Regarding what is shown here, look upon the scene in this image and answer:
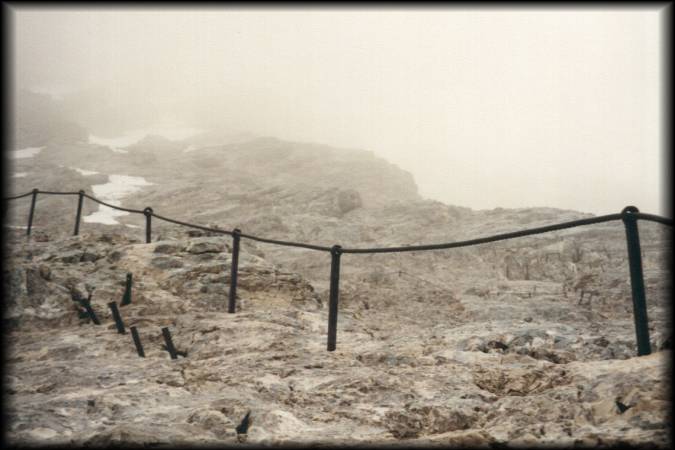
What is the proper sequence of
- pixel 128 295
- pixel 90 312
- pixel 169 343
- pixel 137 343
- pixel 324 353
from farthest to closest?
pixel 128 295, pixel 90 312, pixel 137 343, pixel 169 343, pixel 324 353

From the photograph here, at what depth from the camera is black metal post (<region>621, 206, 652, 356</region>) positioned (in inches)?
133

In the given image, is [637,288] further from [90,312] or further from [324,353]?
[90,312]

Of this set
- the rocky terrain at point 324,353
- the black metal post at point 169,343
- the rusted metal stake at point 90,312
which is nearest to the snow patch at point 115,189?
the rocky terrain at point 324,353

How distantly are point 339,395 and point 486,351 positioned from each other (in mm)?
1723

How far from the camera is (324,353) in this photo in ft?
16.9

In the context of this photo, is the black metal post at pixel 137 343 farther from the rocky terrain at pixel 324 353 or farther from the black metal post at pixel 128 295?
the black metal post at pixel 128 295

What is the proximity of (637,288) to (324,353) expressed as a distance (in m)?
3.08

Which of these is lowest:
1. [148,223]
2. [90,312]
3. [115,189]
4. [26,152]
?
[90,312]

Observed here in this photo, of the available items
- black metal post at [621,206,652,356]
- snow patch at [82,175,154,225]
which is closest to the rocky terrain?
black metal post at [621,206,652,356]

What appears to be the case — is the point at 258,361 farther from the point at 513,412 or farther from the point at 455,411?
the point at 513,412

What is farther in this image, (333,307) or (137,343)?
(137,343)

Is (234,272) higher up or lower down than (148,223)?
lower down

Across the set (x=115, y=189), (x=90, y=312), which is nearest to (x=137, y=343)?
(x=90, y=312)

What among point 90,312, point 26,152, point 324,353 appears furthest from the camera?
point 26,152
